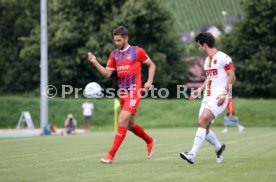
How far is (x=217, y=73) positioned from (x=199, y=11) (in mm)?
136283

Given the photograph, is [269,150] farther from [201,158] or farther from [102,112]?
[102,112]

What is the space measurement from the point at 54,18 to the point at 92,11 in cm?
321

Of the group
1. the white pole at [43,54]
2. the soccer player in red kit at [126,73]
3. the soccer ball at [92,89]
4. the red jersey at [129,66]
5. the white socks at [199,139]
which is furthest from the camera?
the soccer ball at [92,89]

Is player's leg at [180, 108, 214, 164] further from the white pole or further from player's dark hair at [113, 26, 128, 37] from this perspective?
the white pole

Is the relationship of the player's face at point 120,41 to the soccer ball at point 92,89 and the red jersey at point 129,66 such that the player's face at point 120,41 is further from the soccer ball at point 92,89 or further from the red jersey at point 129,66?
the soccer ball at point 92,89

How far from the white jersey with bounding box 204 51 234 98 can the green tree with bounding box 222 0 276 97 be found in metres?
48.4

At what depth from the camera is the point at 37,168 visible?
11.5m

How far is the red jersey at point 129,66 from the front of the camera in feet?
43.1

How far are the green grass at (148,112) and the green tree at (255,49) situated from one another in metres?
11.6

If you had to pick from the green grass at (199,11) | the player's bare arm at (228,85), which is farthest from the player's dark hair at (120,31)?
the green grass at (199,11)

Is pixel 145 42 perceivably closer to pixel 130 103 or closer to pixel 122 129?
pixel 130 103

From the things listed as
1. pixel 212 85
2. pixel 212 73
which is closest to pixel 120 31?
pixel 212 73

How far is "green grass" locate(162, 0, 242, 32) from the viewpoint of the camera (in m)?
142

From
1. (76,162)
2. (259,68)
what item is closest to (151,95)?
(259,68)
